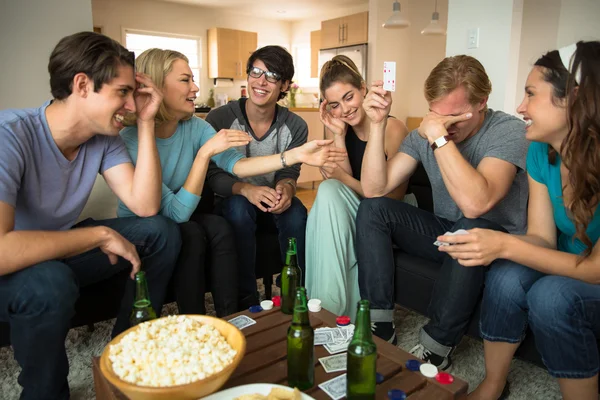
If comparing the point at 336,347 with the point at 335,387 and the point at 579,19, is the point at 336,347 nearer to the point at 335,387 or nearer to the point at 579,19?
the point at 335,387

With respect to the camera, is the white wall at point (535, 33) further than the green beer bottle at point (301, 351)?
Yes

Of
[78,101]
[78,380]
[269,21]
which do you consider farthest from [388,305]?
[269,21]

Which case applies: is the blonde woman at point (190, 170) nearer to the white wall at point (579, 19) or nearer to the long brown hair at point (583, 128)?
the long brown hair at point (583, 128)

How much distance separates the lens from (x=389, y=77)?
1.86 m

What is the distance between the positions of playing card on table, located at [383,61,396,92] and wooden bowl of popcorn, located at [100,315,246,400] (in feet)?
3.90

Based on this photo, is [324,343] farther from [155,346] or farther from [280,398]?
[155,346]

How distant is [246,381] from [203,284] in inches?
31.1

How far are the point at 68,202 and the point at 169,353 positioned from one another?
2.88ft

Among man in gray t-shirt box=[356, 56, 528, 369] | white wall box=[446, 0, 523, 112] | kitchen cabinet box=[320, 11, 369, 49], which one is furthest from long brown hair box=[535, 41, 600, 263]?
kitchen cabinet box=[320, 11, 369, 49]

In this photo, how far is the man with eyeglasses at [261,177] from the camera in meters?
1.95

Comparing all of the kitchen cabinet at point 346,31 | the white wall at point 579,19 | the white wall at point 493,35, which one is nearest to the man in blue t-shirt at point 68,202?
the white wall at point 493,35

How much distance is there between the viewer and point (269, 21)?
325 inches

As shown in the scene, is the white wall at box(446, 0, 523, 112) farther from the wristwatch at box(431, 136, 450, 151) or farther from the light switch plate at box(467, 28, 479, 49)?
the wristwatch at box(431, 136, 450, 151)

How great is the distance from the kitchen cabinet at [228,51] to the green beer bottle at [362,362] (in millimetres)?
7067
